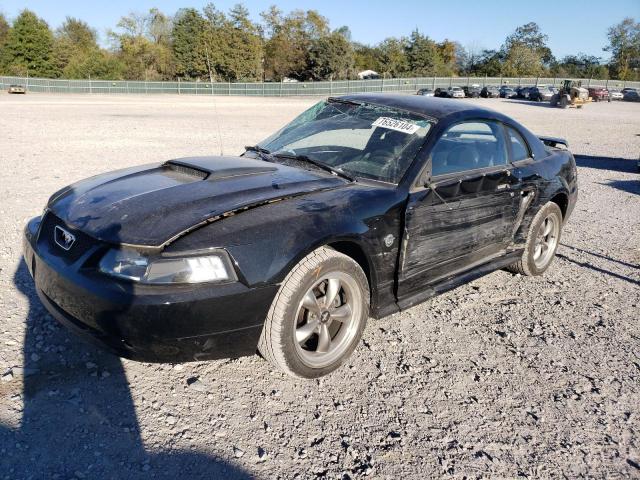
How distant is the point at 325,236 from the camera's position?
273 cm

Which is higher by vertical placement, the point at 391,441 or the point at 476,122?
the point at 476,122

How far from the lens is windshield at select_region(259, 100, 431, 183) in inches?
136

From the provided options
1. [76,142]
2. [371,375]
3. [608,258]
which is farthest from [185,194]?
[76,142]

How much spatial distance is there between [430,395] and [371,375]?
36 cm

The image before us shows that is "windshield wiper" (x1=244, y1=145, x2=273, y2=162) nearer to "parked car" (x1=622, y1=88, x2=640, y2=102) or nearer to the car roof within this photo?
the car roof

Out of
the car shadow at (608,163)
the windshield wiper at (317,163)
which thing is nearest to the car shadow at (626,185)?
the car shadow at (608,163)

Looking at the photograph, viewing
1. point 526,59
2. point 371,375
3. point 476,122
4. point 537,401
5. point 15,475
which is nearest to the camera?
point 15,475

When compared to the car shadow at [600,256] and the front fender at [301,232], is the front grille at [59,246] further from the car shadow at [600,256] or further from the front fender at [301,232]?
the car shadow at [600,256]

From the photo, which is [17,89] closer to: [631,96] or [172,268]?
[172,268]

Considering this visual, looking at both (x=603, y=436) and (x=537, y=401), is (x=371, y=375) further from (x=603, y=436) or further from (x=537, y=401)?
(x=603, y=436)

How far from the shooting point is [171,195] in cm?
289

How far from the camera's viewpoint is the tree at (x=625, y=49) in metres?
92.4

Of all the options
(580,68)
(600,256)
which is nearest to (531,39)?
(580,68)

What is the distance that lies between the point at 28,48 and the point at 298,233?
8031 cm
